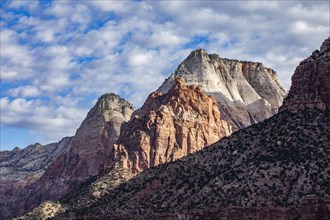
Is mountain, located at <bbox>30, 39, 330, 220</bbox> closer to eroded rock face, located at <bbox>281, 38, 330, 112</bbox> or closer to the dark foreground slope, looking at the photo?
the dark foreground slope

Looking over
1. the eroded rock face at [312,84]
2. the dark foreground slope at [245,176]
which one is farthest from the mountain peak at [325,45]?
the dark foreground slope at [245,176]

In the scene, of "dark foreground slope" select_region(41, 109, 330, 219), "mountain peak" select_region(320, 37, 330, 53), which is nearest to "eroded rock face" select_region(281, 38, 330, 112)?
"mountain peak" select_region(320, 37, 330, 53)

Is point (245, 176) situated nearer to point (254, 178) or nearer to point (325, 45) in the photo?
point (254, 178)

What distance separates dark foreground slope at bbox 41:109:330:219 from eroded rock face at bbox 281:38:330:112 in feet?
5.68

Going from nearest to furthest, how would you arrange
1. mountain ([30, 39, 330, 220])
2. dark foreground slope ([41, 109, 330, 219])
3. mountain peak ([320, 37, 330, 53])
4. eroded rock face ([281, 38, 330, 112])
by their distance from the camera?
mountain ([30, 39, 330, 220]) < dark foreground slope ([41, 109, 330, 219]) < eroded rock face ([281, 38, 330, 112]) < mountain peak ([320, 37, 330, 53])

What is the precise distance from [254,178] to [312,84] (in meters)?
23.3

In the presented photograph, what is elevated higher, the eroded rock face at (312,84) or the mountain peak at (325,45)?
the mountain peak at (325,45)

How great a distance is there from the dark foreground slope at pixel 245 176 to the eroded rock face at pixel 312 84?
5.68ft

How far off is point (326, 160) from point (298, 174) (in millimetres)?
4882

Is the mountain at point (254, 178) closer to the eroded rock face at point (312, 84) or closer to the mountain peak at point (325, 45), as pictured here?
the eroded rock face at point (312, 84)

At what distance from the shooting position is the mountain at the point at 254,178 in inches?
3878

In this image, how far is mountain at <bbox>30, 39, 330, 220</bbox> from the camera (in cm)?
9850

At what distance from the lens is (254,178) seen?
347 feet

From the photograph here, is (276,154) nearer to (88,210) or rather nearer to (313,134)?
(313,134)
